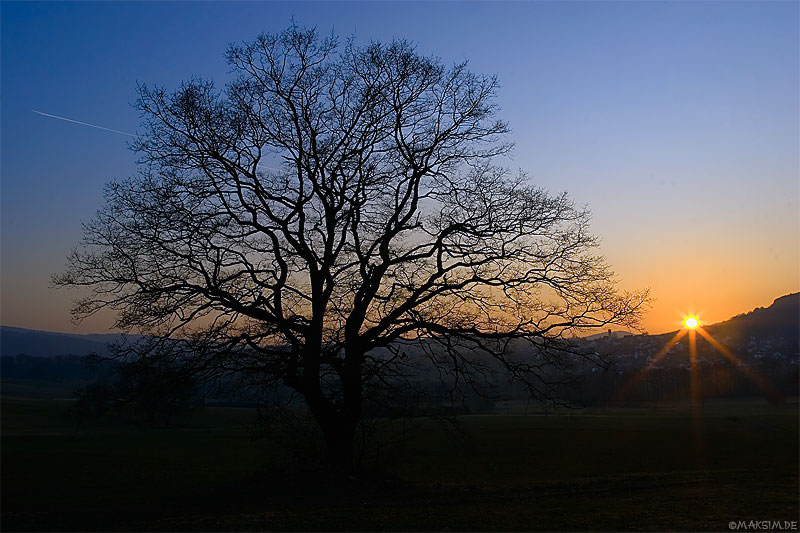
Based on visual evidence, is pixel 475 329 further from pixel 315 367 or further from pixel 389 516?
pixel 389 516

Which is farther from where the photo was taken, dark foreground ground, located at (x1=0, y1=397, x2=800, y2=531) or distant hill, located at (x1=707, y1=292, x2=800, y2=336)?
distant hill, located at (x1=707, y1=292, x2=800, y2=336)

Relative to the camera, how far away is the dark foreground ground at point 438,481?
1058 centimetres

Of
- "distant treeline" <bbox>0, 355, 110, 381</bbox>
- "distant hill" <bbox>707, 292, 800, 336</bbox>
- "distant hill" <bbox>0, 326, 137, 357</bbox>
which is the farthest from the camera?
"distant hill" <bbox>0, 326, 137, 357</bbox>

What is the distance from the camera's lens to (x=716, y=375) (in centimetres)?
7419

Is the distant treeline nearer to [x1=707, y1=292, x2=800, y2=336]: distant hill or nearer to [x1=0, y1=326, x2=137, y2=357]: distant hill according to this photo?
[x1=0, y1=326, x2=137, y2=357]: distant hill

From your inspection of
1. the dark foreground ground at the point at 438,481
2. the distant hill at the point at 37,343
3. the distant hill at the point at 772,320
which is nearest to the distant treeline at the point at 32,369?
the distant hill at the point at 37,343

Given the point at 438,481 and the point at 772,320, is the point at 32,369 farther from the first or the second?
the point at 772,320

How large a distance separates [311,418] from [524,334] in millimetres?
5933

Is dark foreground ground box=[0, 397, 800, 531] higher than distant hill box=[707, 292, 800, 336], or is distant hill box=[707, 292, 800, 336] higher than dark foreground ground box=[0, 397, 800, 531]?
distant hill box=[707, 292, 800, 336]

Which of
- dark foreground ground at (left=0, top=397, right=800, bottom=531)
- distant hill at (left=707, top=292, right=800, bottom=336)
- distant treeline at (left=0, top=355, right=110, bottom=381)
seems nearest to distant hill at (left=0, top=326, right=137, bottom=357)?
distant treeline at (left=0, top=355, right=110, bottom=381)

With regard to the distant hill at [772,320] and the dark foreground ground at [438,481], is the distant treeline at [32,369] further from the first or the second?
the distant hill at [772,320]

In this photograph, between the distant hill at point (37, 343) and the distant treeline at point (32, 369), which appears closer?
the distant treeline at point (32, 369)

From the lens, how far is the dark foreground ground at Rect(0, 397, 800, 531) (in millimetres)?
10578

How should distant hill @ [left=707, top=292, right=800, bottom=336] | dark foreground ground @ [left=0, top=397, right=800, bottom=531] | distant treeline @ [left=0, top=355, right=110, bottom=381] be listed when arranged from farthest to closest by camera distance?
1. distant hill @ [left=707, top=292, right=800, bottom=336]
2. distant treeline @ [left=0, top=355, right=110, bottom=381]
3. dark foreground ground @ [left=0, top=397, right=800, bottom=531]
